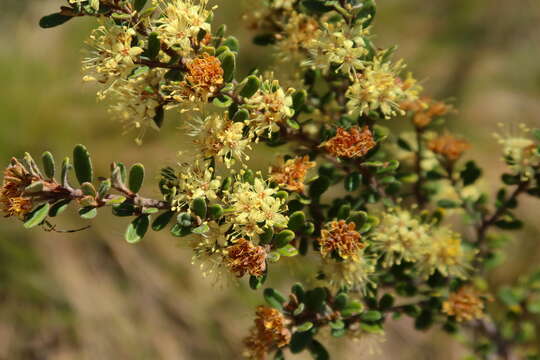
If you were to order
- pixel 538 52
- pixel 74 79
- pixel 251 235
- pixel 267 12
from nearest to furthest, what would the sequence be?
1. pixel 251 235
2. pixel 267 12
3. pixel 74 79
4. pixel 538 52

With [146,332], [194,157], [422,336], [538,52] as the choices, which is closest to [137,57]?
[194,157]

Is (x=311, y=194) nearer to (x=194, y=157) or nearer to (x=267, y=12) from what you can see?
(x=194, y=157)

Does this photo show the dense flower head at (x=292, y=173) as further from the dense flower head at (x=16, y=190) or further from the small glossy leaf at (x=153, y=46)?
the dense flower head at (x=16, y=190)

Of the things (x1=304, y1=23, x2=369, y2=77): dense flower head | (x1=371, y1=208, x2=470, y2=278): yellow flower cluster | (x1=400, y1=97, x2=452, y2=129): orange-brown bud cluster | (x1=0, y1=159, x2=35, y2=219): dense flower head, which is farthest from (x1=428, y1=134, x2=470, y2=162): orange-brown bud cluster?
(x1=0, y1=159, x2=35, y2=219): dense flower head

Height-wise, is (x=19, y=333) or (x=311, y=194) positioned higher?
(x=311, y=194)

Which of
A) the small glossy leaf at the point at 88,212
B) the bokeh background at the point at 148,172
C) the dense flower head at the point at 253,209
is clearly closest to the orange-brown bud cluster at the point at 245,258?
the dense flower head at the point at 253,209

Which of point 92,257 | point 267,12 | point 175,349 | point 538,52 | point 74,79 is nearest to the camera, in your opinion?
point 267,12

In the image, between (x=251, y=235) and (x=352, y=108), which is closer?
(x=251, y=235)
